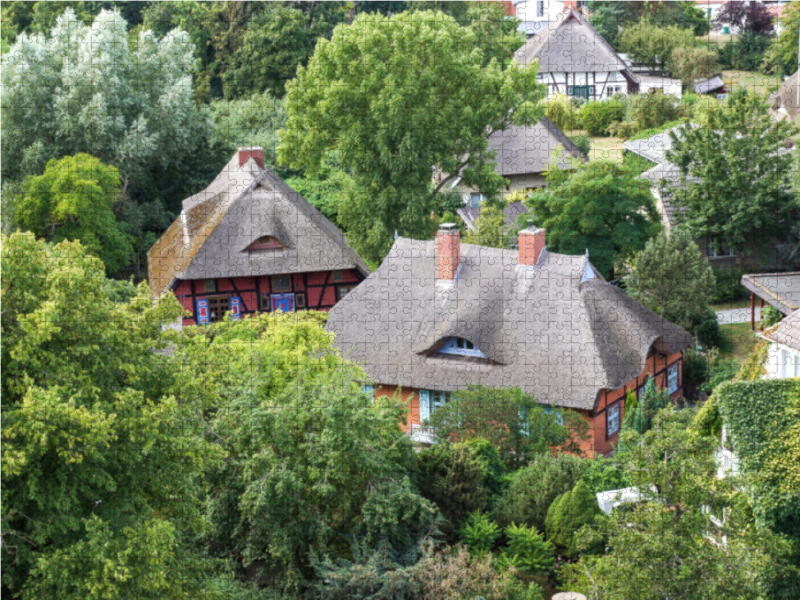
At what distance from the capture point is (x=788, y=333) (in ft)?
59.1

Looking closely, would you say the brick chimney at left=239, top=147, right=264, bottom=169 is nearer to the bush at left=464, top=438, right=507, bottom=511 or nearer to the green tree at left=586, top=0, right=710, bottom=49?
the green tree at left=586, top=0, right=710, bottom=49

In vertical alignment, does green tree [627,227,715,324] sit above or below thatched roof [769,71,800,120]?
below

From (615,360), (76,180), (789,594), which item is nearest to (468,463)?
(789,594)

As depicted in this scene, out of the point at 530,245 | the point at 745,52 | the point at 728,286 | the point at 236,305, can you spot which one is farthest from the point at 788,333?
the point at 745,52

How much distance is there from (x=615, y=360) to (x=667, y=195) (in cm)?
1058

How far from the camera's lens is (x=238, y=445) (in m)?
16.3

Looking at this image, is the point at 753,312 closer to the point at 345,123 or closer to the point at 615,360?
the point at 615,360

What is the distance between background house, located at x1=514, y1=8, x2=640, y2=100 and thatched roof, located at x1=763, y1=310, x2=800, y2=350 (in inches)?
856

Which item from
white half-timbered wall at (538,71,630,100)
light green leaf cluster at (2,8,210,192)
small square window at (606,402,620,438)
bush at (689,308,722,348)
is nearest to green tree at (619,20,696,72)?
white half-timbered wall at (538,71,630,100)

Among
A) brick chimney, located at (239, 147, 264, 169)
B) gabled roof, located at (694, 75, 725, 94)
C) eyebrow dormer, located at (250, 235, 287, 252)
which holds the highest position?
gabled roof, located at (694, 75, 725, 94)

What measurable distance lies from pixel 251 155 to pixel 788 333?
20307 mm

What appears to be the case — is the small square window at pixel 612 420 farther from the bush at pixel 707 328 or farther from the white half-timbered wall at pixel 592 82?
the white half-timbered wall at pixel 592 82

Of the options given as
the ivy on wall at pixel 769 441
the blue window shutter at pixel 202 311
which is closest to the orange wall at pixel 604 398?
the blue window shutter at pixel 202 311

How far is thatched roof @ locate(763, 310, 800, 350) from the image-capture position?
17781 millimetres
